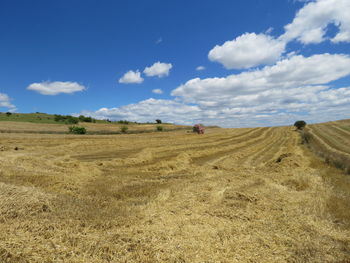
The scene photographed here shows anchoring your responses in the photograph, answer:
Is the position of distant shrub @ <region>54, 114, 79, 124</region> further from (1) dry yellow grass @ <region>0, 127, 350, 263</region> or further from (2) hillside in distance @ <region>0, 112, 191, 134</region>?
(1) dry yellow grass @ <region>0, 127, 350, 263</region>

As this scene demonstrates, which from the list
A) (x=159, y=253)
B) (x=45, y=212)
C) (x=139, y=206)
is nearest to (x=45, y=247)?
(x=45, y=212)

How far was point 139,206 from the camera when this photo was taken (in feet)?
21.0

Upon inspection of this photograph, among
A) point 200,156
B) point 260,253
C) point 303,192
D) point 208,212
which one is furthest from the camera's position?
point 200,156

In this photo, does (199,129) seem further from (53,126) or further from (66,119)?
(66,119)

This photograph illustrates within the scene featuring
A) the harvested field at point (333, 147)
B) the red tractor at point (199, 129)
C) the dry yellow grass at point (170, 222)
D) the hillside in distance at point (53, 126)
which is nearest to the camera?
the dry yellow grass at point (170, 222)

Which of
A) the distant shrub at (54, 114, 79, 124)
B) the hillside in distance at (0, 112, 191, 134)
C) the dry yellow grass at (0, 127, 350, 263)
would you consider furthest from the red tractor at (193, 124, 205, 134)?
the dry yellow grass at (0, 127, 350, 263)

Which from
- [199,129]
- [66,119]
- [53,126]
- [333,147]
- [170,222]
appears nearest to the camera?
[170,222]

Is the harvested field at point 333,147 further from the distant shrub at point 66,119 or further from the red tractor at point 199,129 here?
the distant shrub at point 66,119

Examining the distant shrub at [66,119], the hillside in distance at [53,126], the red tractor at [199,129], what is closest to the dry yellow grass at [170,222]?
the hillside in distance at [53,126]

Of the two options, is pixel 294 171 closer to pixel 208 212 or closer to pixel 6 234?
pixel 208 212

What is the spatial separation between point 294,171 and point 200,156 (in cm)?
957

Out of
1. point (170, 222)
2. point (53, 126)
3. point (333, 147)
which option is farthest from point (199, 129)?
point (170, 222)

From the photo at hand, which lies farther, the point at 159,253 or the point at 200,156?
the point at 200,156

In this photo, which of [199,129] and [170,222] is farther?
[199,129]
